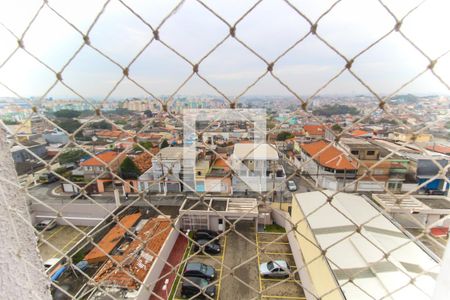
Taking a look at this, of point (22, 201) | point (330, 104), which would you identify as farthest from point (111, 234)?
point (330, 104)

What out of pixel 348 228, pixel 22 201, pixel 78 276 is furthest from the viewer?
pixel 78 276

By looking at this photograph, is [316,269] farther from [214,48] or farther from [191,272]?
[214,48]

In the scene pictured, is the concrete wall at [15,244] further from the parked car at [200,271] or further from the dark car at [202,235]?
the dark car at [202,235]

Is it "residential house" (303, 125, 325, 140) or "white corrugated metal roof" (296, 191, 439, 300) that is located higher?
"residential house" (303, 125, 325, 140)

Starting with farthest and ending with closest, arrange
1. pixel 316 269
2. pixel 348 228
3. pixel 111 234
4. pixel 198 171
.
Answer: pixel 198 171 → pixel 111 234 → pixel 348 228 → pixel 316 269

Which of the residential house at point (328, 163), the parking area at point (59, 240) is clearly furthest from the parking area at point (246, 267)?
the parking area at point (59, 240)

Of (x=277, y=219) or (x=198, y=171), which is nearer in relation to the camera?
(x=198, y=171)

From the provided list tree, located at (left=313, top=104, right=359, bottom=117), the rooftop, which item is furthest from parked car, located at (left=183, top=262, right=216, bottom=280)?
tree, located at (left=313, top=104, right=359, bottom=117)

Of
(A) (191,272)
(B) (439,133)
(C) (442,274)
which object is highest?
(B) (439,133)

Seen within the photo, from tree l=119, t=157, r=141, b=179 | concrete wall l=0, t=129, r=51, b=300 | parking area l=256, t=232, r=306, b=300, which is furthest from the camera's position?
tree l=119, t=157, r=141, b=179

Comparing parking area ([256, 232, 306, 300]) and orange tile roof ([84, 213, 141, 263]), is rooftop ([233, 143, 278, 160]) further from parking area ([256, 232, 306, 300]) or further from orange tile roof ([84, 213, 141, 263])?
orange tile roof ([84, 213, 141, 263])
